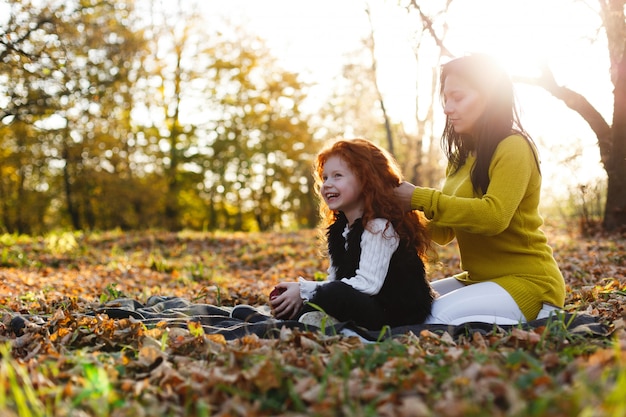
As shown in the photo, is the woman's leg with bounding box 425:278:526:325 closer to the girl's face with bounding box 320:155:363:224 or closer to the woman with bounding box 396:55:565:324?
the woman with bounding box 396:55:565:324

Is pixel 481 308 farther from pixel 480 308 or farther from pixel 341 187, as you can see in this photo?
pixel 341 187

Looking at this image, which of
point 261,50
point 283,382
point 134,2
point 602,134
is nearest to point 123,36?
point 134,2

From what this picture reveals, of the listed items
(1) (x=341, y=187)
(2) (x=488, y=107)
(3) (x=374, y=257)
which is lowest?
(3) (x=374, y=257)

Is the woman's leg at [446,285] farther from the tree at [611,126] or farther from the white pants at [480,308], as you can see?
the tree at [611,126]

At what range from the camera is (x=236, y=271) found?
8344mm

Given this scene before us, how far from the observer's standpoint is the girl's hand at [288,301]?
11.4 feet

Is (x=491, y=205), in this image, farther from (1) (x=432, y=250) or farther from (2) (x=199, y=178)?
(2) (x=199, y=178)

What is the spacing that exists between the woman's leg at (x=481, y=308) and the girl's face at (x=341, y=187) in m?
0.78

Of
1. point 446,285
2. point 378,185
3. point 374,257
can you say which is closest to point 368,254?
point 374,257

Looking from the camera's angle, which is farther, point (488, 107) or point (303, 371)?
point (488, 107)

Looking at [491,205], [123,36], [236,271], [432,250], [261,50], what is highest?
[261,50]

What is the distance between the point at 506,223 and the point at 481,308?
54cm

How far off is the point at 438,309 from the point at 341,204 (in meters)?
0.88

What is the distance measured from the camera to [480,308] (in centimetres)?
351
